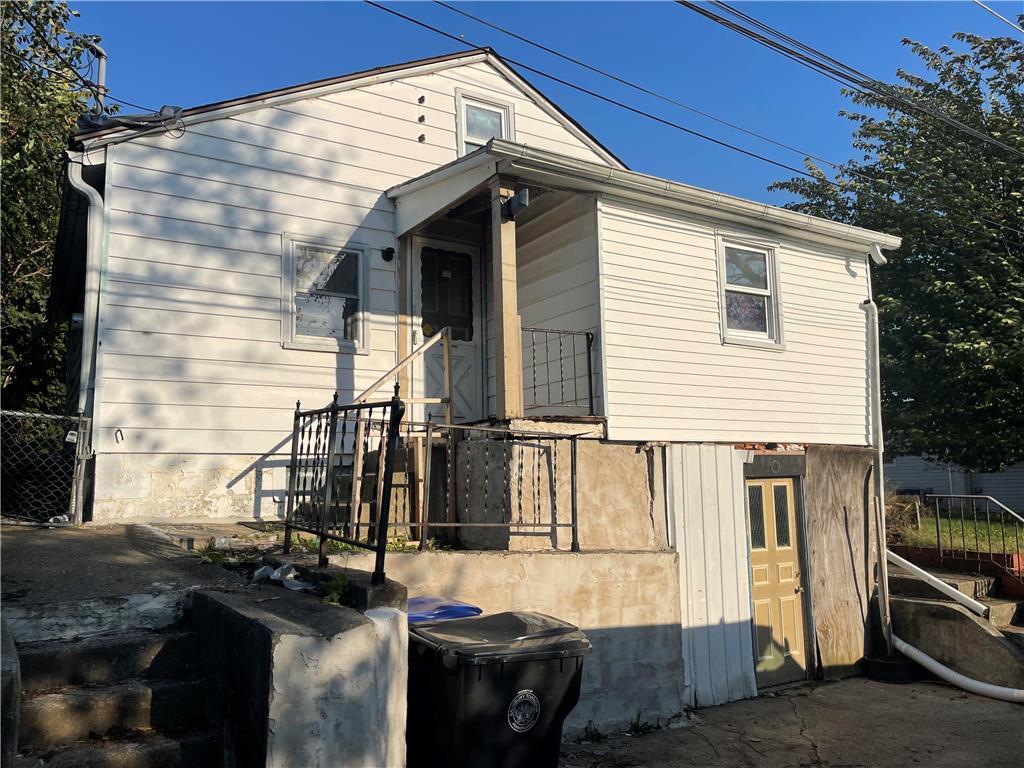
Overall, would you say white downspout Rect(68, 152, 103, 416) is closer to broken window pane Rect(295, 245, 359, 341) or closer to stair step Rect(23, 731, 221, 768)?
broken window pane Rect(295, 245, 359, 341)

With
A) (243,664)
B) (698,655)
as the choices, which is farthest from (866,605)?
(243,664)

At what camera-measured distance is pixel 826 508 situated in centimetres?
977

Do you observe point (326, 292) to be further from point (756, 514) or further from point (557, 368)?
point (756, 514)

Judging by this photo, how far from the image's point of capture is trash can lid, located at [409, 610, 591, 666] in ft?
13.5

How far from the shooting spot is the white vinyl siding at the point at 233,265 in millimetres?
7617

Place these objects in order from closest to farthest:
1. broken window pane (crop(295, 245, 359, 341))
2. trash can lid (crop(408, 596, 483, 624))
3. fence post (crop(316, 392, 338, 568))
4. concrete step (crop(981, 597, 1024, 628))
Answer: trash can lid (crop(408, 596, 483, 624)) < fence post (crop(316, 392, 338, 568)) < broken window pane (crop(295, 245, 359, 341)) < concrete step (crop(981, 597, 1024, 628))

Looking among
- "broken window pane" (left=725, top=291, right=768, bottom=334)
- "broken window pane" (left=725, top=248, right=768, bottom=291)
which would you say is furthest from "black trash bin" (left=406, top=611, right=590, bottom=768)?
"broken window pane" (left=725, top=248, right=768, bottom=291)

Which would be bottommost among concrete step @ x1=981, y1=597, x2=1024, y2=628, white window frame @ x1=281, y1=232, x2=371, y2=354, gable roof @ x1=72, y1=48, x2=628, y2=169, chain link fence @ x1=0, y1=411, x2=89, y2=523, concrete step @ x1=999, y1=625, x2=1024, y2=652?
concrete step @ x1=999, y1=625, x2=1024, y2=652

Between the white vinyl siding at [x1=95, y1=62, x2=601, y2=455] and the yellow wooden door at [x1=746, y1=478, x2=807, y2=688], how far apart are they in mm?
4731

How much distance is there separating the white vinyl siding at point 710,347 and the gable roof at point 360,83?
2883 millimetres

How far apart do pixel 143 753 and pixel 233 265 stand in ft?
18.7

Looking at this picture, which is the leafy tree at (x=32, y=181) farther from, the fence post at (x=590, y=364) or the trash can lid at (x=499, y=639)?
the trash can lid at (x=499, y=639)

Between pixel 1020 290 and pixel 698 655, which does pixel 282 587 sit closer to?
pixel 698 655

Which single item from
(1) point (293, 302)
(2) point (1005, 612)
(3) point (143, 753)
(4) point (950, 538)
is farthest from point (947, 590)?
(3) point (143, 753)
